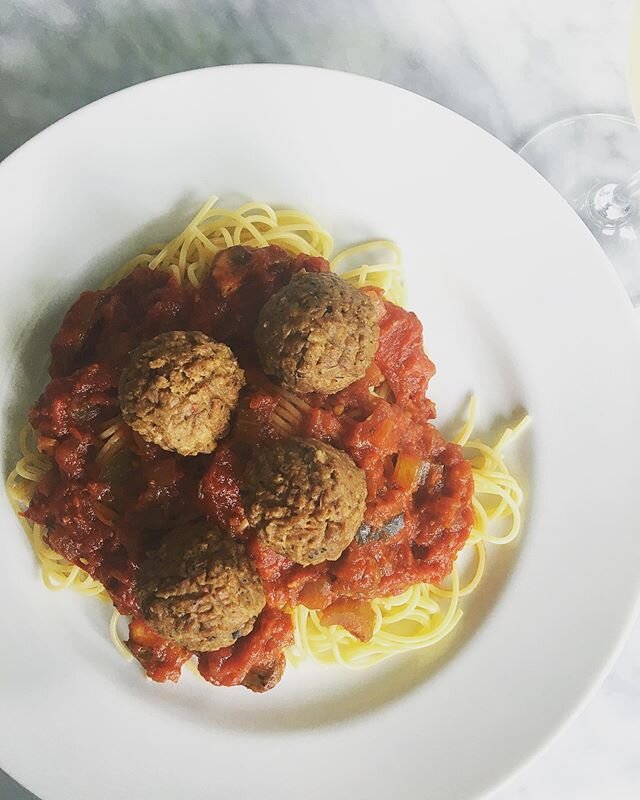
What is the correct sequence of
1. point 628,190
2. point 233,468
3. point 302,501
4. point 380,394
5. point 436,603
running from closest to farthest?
point 302,501 → point 233,468 → point 380,394 → point 436,603 → point 628,190

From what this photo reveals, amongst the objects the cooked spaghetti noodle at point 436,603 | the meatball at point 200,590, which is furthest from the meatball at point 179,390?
the cooked spaghetti noodle at point 436,603

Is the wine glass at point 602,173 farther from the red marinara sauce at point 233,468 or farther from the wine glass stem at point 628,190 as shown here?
the red marinara sauce at point 233,468

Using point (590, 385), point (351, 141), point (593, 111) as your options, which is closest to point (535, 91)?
point (593, 111)

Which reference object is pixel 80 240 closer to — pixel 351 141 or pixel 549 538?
pixel 351 141

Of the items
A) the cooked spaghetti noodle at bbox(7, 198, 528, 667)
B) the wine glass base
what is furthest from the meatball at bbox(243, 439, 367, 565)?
the wine glass base

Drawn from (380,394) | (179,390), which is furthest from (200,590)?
(380,394)

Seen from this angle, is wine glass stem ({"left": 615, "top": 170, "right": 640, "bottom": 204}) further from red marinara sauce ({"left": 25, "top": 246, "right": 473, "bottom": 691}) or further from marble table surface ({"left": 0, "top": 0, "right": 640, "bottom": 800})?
red marinara sauce ({"left": 25, "top": 246, "right": 473, "bottom": 691})

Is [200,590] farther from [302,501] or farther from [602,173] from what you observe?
[602,173]
